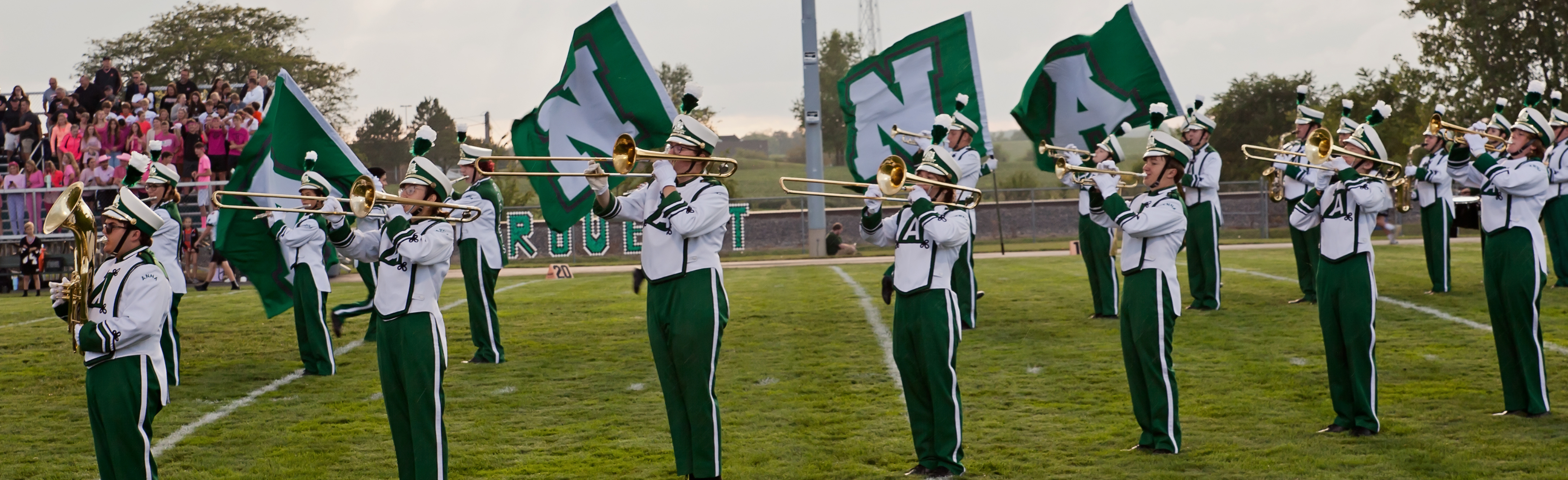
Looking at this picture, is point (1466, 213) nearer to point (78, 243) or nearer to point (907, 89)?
point (907, 89)

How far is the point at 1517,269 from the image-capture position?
25.0 ft

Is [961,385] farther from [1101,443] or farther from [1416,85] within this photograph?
[1416,85]

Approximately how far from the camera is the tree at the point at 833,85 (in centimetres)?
7819

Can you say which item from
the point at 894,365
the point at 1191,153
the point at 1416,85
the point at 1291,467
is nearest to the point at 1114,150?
the point at 894,365

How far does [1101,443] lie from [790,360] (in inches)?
146

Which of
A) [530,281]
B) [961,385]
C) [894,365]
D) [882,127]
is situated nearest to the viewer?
[961,385]

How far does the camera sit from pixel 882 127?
14.4 m

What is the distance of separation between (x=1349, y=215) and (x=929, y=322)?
8.41 ft

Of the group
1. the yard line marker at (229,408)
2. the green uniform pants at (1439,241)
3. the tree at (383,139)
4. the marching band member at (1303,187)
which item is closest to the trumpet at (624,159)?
the yard line marker at (229,408)

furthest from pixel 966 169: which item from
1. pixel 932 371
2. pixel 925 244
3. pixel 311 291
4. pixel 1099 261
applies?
pixel 311 291

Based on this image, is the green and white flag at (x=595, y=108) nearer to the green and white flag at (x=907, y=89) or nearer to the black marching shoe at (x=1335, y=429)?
the black marching shoe at (x=1335, y=429)

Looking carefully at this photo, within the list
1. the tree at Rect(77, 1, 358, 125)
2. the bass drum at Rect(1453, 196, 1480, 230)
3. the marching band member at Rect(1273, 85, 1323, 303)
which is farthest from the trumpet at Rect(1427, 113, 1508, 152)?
→ the tree at Rect(77, 1, 358, 125)

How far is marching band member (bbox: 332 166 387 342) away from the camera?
8203mm

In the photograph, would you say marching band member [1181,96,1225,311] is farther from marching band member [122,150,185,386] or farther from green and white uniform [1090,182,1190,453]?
marching band member [122,150,185,386]
